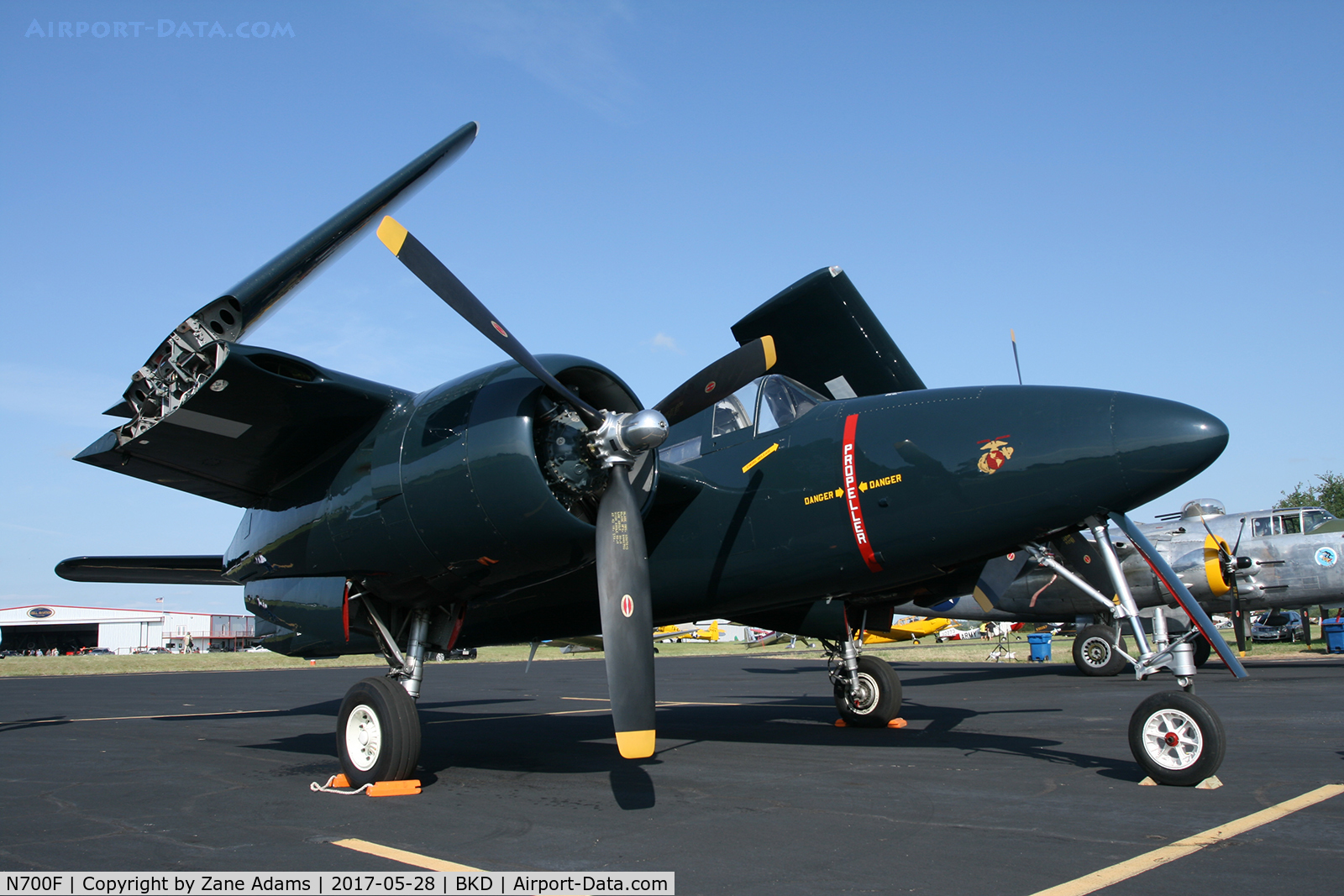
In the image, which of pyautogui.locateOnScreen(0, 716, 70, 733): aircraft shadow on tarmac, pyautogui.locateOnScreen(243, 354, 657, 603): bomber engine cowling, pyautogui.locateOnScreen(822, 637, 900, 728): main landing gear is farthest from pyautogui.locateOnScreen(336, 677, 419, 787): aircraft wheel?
pyautogui.locateOnScreen(0, 716, 70, 733): aircraft shadow on tarmac

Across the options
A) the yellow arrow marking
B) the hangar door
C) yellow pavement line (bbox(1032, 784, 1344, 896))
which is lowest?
the hangar door

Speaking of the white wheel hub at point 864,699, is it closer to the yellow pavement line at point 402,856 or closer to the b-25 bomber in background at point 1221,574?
the yellow pavement line at point 402,856

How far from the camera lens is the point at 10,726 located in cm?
1462

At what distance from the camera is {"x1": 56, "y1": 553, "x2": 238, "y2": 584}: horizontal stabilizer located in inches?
536

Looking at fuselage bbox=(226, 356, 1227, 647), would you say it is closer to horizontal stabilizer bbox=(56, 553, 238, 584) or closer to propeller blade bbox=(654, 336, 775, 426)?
propeller blade bbox=(654, 336, 775, 426)

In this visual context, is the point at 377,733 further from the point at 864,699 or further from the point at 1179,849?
the point at 864,699

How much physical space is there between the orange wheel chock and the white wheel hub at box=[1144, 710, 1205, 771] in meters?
5.95

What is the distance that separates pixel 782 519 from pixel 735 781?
2.35 m

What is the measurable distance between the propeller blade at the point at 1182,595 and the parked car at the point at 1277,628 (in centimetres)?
4502

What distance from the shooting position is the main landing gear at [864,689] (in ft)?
38.6

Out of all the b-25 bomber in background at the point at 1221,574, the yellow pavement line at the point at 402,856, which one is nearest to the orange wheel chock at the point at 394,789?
the yellow pavement line at the point at 402,856

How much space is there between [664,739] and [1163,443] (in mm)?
6978

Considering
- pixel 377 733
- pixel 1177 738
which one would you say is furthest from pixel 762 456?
pixel 377 733

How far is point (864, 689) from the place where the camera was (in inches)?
468
